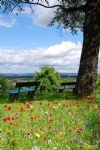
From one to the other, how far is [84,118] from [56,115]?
3.53 feet

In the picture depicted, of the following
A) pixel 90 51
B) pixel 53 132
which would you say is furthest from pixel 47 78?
pixel 53 132

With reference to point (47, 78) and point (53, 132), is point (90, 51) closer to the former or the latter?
point (47, 78)

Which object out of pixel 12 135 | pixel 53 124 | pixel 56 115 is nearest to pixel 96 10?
pixel 56 115

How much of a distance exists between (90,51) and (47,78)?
10.5 meters

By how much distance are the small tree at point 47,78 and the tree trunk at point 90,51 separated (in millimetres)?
9286

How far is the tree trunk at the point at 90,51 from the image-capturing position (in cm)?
2192

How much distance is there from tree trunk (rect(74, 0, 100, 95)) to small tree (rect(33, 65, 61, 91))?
9286 millimetres

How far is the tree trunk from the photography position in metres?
21.9

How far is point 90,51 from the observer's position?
2195cm

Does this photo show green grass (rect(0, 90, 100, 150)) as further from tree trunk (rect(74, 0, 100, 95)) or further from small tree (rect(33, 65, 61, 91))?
small tree (rect(33, 65, 61, 91))

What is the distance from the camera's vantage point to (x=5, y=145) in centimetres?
805

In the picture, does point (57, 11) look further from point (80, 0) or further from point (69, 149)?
point (69, 149)

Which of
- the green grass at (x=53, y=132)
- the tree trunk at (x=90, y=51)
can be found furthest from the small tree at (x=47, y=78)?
the green grass at (x=53, y=132)

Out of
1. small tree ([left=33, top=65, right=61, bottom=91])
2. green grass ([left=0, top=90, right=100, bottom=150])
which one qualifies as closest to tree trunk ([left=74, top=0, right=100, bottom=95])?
green grass ([left=0, top=90, right=100, bottom=150])
